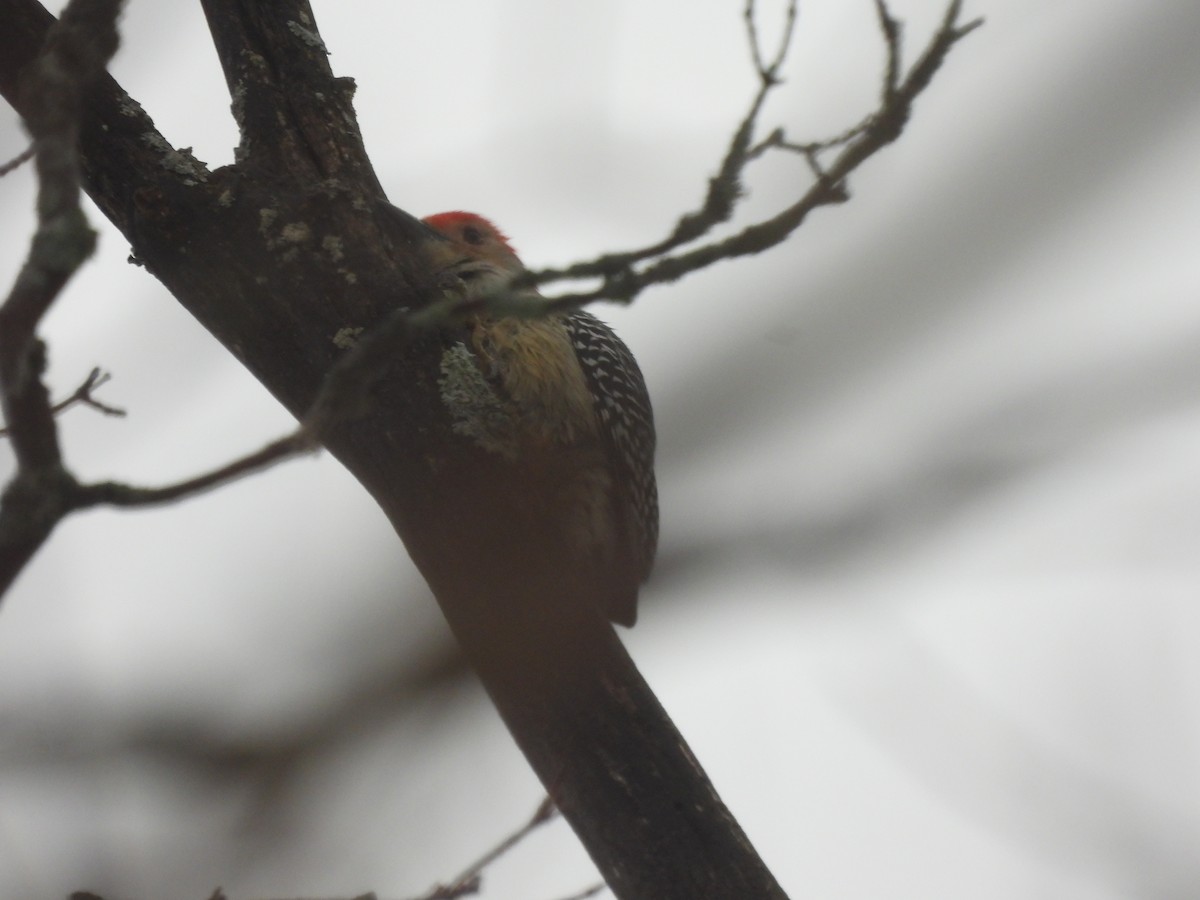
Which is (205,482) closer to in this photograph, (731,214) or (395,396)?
(731,214)

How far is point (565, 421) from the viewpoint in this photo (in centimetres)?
451

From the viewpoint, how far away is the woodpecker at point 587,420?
4.30 m

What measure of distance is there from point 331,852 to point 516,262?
14.3 feet

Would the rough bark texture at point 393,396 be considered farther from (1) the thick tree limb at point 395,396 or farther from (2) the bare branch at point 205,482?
(2) the bare branch at point 205,482

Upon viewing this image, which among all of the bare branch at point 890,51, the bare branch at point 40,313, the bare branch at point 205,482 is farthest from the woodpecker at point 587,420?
the bare branch at point 40,313

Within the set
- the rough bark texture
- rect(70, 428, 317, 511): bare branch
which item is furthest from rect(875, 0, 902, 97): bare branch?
the rough bark texture

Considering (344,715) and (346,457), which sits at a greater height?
(346,457)

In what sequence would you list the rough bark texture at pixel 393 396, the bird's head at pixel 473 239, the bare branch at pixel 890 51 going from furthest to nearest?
the bird's head at pixel 473 239
the rough bark texture at pixel 393 396
the bare branch at pixel 890 51

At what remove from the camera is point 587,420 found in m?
4.62

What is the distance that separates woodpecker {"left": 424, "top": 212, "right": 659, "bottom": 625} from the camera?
14.1ft

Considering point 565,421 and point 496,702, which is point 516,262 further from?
point 496,702

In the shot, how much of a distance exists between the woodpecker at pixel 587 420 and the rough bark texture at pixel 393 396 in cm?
67

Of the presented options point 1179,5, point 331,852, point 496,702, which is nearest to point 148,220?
point 496,702

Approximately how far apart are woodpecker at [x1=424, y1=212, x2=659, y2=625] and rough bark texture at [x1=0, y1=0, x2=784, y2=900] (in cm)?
67
